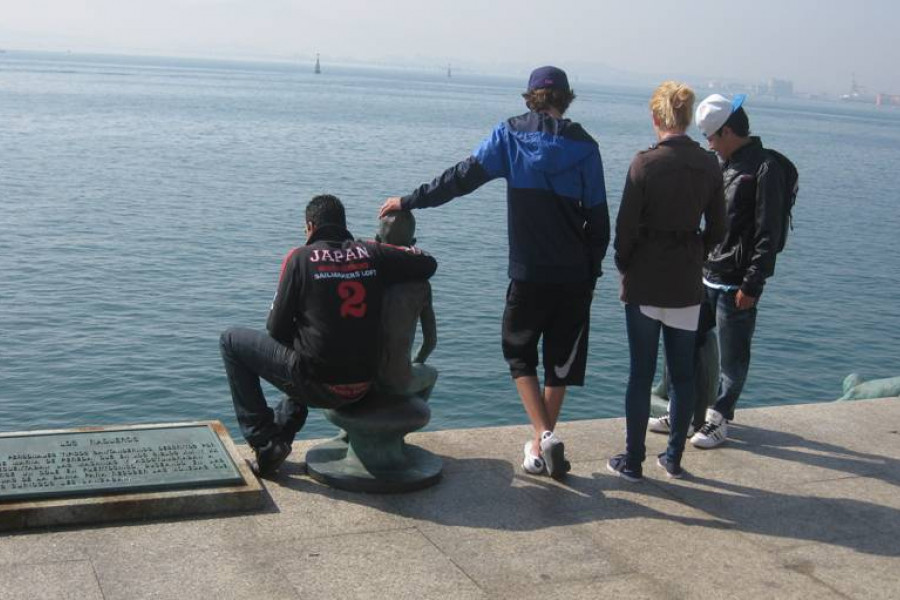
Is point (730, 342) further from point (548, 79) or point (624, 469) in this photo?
point (548, 79)

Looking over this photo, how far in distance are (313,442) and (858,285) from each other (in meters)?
19.2

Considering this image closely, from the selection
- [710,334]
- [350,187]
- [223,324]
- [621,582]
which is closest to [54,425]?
[223,324]

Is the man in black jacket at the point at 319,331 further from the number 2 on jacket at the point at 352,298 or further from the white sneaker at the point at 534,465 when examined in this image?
the white sneaker at the point at 534,465

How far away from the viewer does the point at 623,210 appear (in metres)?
5.59

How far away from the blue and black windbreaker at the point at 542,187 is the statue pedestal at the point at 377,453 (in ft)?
2.88

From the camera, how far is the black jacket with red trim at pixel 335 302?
205 inches

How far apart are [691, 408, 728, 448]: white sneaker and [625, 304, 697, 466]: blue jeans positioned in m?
0.68

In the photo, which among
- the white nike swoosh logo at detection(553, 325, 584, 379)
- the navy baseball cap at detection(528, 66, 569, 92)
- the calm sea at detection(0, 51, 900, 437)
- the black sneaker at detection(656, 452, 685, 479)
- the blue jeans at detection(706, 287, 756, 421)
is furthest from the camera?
the calm sea at detection(0, 51, 900, 437)

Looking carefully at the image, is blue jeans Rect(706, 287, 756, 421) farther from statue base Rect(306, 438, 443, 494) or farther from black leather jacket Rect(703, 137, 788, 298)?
statue base Rect(306, 438, 443, 494)

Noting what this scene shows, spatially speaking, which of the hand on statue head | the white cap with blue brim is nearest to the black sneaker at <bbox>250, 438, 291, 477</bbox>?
the hand on statue head

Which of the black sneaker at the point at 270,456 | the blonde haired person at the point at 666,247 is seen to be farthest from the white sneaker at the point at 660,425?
the black sneaker at the point at 270,456

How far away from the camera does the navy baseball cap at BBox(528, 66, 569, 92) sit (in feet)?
18.1

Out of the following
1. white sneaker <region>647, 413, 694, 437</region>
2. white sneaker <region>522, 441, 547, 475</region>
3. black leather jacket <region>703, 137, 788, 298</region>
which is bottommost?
white sneaker <region>647, 413, 694, 437</region>

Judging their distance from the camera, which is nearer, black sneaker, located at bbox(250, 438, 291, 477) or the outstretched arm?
black sneaker, located at bbox(250, 438, 291, 477)
